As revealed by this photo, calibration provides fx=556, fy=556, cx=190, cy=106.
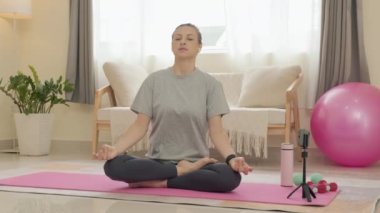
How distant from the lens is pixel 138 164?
8.20ft

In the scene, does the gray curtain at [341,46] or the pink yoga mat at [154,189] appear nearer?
the pink yoga mat at [154,189]

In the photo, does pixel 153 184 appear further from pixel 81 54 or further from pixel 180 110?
pixel 81 54

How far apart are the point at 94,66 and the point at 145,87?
8.24 feet

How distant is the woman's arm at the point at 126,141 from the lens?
244 centimetres

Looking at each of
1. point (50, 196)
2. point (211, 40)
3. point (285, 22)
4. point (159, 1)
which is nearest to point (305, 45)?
point (285, 22)

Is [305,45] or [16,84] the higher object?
[305,45]

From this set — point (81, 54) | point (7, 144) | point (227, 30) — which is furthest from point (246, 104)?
point (7, 144)

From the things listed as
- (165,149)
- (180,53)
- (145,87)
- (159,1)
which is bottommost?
(165,149)

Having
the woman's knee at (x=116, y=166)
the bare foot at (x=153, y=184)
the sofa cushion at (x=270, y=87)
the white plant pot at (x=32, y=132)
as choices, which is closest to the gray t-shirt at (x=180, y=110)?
the bare foot at (x=153, y=184)

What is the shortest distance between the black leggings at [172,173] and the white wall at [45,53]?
9.29 feet

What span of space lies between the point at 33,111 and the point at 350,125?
268cm

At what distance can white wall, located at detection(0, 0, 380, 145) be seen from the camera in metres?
5.32

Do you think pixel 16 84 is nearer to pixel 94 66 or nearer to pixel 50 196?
pixel 94 66

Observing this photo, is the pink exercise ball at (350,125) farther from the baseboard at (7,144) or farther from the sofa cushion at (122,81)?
the baseboard at (7,144)
